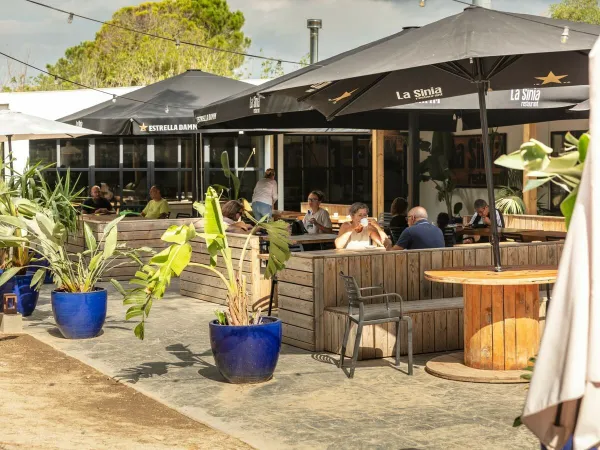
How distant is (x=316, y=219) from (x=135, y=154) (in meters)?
9.55

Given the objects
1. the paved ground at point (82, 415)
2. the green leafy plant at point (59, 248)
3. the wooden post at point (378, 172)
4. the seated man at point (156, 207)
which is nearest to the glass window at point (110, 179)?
the wooden post at point (378, 172)

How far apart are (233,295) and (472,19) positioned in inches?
106

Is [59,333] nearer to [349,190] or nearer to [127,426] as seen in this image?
[127,426]

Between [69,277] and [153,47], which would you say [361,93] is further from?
[153,47]

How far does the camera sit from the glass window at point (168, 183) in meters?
21.5

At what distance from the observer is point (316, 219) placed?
12820 millimetres

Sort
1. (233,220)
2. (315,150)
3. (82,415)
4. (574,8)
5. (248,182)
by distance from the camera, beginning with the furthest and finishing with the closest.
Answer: (574,8), (315,150), (248,182), (233,220), (82,415)

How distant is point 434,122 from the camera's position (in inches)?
577

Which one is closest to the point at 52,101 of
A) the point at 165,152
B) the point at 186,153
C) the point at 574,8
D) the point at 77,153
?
the point at 77,153

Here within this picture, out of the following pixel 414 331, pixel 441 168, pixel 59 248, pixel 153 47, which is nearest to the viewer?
pixel 414 331

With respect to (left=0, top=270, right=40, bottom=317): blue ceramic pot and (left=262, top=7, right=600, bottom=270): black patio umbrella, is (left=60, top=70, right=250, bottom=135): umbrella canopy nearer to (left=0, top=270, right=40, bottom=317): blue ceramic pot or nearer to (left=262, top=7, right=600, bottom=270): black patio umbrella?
(left=0, top=270, right=40, bottom=317): blue ceramic pot

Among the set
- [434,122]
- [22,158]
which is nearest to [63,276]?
[434,122]

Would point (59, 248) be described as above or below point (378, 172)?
below

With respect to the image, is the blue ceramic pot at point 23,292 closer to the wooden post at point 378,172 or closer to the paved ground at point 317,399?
the paved ground at point 317,399
